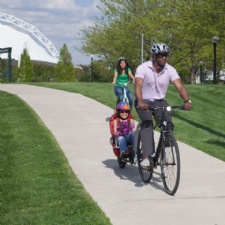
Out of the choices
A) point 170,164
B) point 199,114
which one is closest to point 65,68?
point 199,114

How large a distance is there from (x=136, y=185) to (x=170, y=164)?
73cm

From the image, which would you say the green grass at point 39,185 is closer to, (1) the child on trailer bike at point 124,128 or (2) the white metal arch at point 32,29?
(1) the child on trailer bike at point 124,128

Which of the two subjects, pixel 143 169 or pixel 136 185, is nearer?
pixel 136 185

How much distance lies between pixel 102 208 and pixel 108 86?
727 inches

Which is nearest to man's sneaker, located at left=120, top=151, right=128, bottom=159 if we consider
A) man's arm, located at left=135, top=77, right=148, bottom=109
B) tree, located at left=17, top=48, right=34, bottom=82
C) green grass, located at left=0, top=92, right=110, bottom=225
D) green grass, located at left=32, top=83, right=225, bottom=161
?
green grass, located at left=0, top=92, right=110, bottom=225

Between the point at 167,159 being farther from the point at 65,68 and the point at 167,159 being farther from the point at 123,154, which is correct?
the point at 65,68

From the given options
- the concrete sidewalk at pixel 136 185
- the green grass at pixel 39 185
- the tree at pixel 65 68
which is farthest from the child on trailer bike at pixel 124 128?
the tree at pixel 65 68

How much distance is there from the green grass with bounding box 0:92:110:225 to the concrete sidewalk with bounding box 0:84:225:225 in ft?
0.65

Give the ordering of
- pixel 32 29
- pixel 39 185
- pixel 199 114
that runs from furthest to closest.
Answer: pixel 32 29, pixel 199 114, pixel 39 185

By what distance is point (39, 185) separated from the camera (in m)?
7.46

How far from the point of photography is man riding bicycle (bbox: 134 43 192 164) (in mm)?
7352

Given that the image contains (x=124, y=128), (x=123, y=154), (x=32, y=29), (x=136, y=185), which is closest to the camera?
(x=136, y=185)

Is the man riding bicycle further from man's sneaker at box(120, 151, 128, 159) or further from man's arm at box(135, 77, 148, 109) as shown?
man's sneaker at box(120, 151, 128, 159)

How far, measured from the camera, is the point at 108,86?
2475 centimetres
